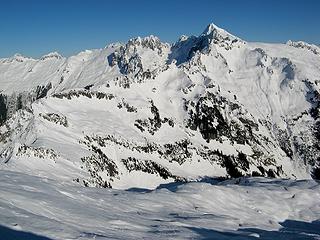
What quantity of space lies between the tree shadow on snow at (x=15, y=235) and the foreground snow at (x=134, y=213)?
35 millimetres

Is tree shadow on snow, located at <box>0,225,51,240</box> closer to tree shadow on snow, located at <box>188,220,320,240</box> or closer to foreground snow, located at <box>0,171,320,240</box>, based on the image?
foreground snow, located at <box>0,171,320,240</box>

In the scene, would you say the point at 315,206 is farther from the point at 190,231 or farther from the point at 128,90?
the point at 128,90

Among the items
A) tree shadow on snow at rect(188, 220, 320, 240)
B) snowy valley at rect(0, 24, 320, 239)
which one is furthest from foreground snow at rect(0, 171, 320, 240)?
snowy valley at rect(0, 24, 320, 239)

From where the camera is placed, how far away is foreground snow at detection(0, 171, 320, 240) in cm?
2000

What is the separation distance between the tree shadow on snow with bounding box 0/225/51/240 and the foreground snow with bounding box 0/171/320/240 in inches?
1.4

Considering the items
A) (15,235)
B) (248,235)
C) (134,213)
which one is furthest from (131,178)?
(15,235)

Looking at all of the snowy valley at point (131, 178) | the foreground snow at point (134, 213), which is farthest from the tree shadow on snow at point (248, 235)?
the snowy valley at point (131, 178)

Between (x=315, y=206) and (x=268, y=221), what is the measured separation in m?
18.3

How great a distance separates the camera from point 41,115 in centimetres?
13125

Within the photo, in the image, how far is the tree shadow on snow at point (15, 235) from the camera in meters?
16.8

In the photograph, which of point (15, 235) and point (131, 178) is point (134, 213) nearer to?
point (15, 235)

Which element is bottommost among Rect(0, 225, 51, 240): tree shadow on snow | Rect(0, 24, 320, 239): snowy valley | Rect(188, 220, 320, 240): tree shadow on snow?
Rect(188, 220, 320, 240): tree shadow on snow

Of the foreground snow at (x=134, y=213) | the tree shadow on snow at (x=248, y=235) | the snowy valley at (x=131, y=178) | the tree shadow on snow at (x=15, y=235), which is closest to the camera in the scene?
the tree shadow on snow at (x=15, y=235)

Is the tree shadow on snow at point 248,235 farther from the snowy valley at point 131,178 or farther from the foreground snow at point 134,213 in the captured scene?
the snowy valley at point 131,178
